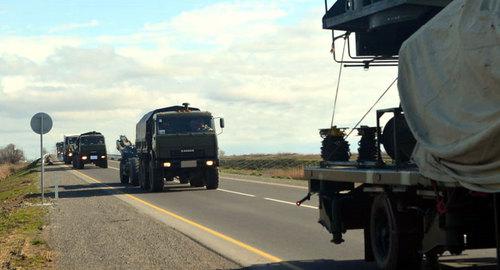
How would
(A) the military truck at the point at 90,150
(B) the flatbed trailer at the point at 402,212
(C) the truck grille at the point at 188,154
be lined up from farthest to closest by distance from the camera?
1. (A) the military truck at the point at 90,150
2. (C) the truck grille at the point at 188,154
3. (B) the flatbed trailer at the point at 402,212

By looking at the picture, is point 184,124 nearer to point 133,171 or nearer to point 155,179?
point 155,179

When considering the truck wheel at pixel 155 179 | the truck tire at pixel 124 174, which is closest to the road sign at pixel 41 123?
the truck wheel at pixel 155 179

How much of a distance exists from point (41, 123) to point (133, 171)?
843 cm

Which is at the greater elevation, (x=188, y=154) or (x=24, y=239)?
(x=188, y=154)

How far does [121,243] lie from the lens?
1169 cm

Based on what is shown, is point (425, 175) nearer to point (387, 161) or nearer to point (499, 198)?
point (499, 198)

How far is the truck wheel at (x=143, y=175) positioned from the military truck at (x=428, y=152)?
18609mm

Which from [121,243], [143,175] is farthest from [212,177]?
[121,243]

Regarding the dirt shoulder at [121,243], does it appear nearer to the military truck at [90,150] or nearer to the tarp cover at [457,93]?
the tarp cover at [457,93]

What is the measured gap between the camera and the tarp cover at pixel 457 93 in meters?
5.40

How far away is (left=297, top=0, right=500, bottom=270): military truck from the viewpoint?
18.3 ft

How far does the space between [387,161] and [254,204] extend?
36.8ft

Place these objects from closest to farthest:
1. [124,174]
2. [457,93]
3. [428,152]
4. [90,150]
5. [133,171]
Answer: [457,93]
[428,152]
[133,171]
[124,174]
[90,150]

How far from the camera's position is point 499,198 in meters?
5.71
